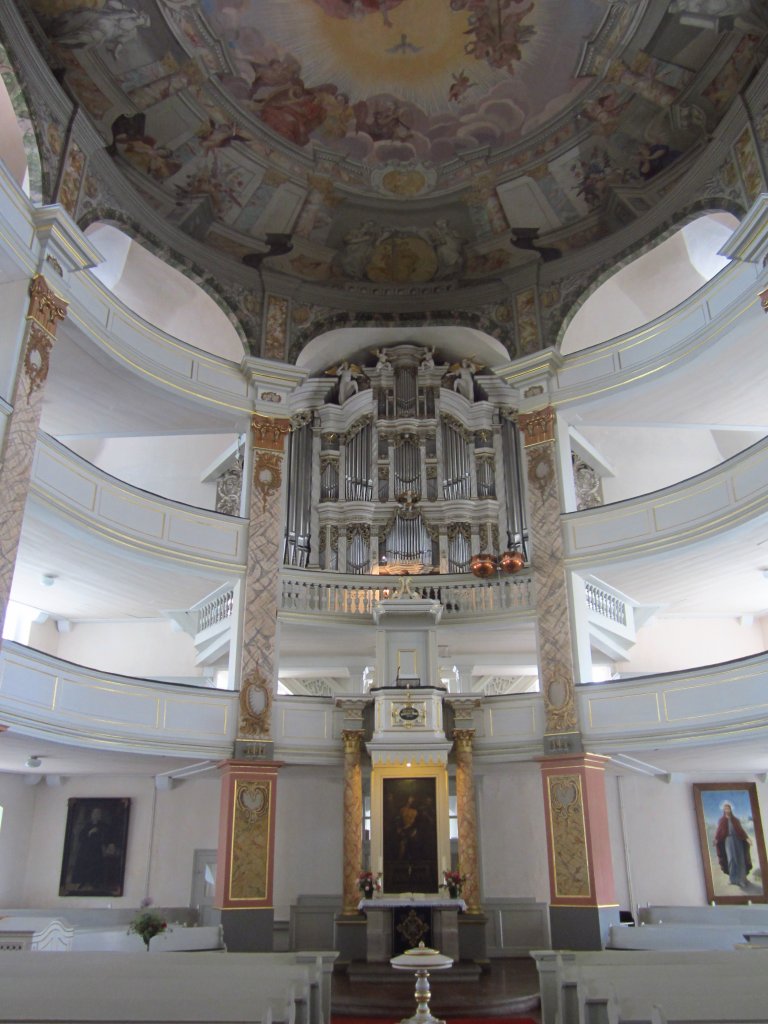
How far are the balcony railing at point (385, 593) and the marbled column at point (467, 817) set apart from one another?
8.27 feet

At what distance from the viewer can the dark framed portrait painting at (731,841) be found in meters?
17.5

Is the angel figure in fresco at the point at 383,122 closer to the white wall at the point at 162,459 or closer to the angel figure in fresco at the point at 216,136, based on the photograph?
the angel figure in fresco at the point at 216,136

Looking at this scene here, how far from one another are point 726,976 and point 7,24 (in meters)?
15.3

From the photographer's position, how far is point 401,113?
686 inches

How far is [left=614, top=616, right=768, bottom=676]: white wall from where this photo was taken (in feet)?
65.4

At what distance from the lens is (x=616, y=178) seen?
17656 mm

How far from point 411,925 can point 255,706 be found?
447 centimetres

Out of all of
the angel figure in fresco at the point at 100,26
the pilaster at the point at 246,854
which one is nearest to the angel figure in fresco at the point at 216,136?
the angel figure in fresco at the point at 100,26

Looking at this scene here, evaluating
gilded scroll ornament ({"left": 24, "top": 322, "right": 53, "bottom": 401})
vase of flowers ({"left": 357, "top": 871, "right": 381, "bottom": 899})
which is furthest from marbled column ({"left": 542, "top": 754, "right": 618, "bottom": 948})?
gilded scroll ornament ({"left": 24, "top": 322, "right": 53, "bottom": 401})

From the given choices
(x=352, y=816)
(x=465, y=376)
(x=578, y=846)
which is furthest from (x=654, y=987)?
(x=465, y=376)

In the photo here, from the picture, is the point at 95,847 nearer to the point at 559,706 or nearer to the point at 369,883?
the point at 369,883

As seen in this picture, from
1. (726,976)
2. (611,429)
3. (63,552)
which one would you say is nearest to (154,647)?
(63,552)

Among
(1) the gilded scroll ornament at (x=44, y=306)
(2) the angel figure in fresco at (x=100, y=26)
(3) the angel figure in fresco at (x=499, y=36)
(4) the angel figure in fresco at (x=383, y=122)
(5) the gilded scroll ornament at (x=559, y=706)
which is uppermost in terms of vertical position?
(3) the angel figure in fresco at (x=499, y=36)

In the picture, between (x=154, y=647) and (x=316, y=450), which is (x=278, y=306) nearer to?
(x=316, y=450)
